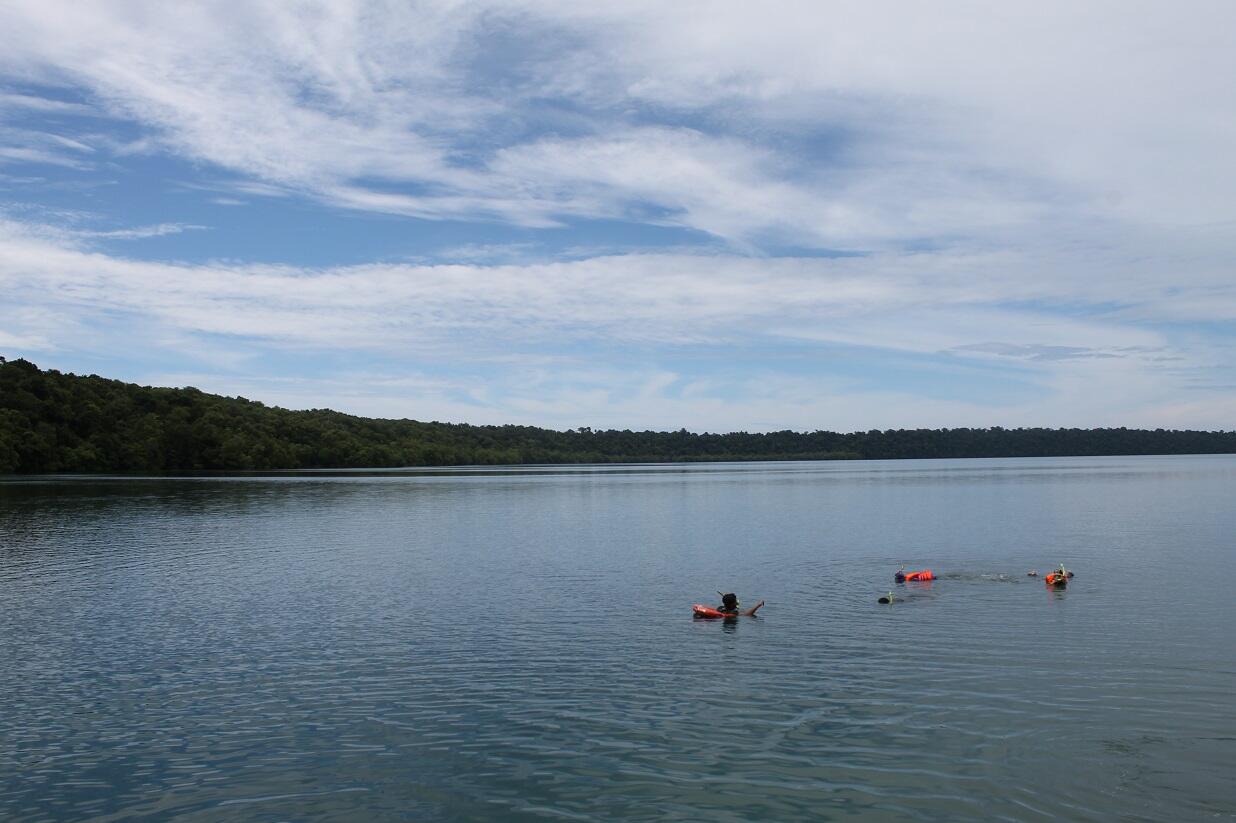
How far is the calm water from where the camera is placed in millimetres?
13766

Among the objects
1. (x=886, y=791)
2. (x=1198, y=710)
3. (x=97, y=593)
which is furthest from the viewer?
(x=97, y=593)

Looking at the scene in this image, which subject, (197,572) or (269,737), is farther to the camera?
(197,572)

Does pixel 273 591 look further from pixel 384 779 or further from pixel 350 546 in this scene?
pixel 384 779

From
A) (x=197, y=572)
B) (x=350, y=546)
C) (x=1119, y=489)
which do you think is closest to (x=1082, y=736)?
(x=197, y=572)

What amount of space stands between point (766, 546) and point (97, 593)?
102 ft

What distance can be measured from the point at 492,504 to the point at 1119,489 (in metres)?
69.0

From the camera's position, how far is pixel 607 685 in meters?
19.9

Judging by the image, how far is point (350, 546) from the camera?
48.5m

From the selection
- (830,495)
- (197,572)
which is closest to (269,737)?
(197,572)

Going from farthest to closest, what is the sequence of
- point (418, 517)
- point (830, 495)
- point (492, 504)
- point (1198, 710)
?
point (830, 495), point (492, 504), point (418, 517), point (1198, 710)

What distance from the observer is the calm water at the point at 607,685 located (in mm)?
13766

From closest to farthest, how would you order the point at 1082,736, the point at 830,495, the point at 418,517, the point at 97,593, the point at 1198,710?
1. the point at 1082,736
2. the point at 1198,710
3. the point at 97,593
4. the point at 418,517
5. the point at 830,495

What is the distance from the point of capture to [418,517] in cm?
6869

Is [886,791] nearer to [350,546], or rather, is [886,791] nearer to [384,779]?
[384,779]
